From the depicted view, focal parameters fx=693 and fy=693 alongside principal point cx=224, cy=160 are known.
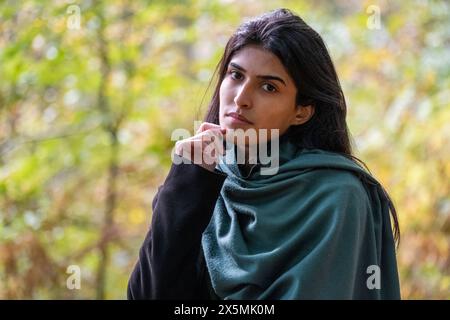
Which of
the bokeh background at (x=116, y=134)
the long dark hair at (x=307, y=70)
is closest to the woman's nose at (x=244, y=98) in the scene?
the long dark hair at (x=307, y=70)

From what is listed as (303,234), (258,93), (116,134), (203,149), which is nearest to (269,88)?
(258,93)

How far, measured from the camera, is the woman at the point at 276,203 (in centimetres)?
148

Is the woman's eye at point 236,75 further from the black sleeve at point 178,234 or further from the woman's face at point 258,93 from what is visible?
the black sleeve at point 178,234

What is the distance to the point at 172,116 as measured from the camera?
15.1 ft

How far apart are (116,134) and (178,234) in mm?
2957

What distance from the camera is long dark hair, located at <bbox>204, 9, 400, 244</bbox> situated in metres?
1.62

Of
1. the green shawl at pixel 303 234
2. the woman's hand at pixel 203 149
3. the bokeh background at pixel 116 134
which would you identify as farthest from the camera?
the bokeh background at pixel 116 134

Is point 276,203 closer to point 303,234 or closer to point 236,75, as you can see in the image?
point 303,234

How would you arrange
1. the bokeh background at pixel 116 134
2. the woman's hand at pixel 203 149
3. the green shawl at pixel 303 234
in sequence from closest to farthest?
the green shawl at pixel 303 234 → the woman's hand at pixel 203 149 → the bokeh background at pixel 116 134

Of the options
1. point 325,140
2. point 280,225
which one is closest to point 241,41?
point 325,140

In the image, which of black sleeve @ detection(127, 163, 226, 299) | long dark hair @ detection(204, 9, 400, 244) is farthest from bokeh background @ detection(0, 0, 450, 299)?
black sleeve @ detection(127, 163, 226, 299)

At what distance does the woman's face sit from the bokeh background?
7.33 feet

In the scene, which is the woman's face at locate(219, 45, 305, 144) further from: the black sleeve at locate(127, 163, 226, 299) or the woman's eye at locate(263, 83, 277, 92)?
the black sleeve at locate(127, 163, 226, 299)

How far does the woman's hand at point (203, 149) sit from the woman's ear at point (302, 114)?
206mm
